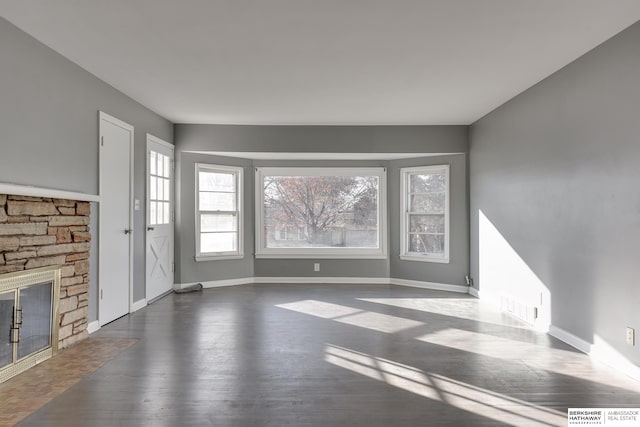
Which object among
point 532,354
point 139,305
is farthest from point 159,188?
point 532,354

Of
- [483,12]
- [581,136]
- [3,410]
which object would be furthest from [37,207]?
[581,136]

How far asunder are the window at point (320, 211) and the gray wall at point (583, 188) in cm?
252

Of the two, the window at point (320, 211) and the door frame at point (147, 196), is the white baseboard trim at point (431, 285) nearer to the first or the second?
the window at point (320, 211)

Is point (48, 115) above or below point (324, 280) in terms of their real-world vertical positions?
above

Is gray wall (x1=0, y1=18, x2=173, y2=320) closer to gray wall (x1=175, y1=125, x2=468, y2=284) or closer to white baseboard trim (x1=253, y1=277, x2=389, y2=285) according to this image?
gray wall (x1=175, y1=125, x2=468, y2=284)

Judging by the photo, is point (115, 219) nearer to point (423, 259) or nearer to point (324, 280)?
point (324, 280)

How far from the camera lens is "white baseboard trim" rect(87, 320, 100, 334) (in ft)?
13.5

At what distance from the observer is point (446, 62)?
12.4 ft

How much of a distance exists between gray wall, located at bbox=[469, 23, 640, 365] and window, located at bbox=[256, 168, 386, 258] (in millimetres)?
2523

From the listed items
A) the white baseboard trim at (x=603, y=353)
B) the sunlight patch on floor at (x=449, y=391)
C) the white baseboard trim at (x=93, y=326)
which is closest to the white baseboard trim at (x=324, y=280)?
the white baseboard trim at (x=93, y=326)

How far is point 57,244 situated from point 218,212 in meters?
3.26

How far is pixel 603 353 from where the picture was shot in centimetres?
337

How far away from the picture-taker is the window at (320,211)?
7.14 meters

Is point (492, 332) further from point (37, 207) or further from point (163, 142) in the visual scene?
point (163, 142)
